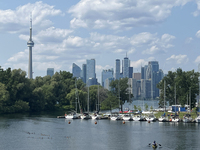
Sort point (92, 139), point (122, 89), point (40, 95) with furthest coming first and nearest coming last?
point (40, 95) → point (122, 89) → point (92, 139)

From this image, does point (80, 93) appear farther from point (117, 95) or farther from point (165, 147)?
point (165, 147)

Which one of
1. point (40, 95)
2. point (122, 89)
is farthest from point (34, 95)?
point (122, 89)

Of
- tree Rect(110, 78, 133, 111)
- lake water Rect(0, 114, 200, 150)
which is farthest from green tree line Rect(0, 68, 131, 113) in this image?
lake water Rect(0, 114, 200, 150)

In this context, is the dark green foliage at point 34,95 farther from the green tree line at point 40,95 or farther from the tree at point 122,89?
the tree at point 122,89

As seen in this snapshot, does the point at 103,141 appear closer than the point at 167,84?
Yes

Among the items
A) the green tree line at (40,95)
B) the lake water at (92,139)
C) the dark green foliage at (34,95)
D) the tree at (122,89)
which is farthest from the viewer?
the tree at (122,89)

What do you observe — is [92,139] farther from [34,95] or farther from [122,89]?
[34,95]

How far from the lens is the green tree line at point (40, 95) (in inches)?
6009

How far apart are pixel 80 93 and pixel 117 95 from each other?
20318 mm

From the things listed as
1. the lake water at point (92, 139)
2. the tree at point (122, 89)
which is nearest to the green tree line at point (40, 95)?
the tree at point (122, 89)

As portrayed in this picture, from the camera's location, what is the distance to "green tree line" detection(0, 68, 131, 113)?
152625 millimetres

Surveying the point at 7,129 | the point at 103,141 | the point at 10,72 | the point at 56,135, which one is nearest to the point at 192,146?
the point at 103,141

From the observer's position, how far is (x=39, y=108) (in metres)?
170

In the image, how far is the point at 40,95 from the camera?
555ft
